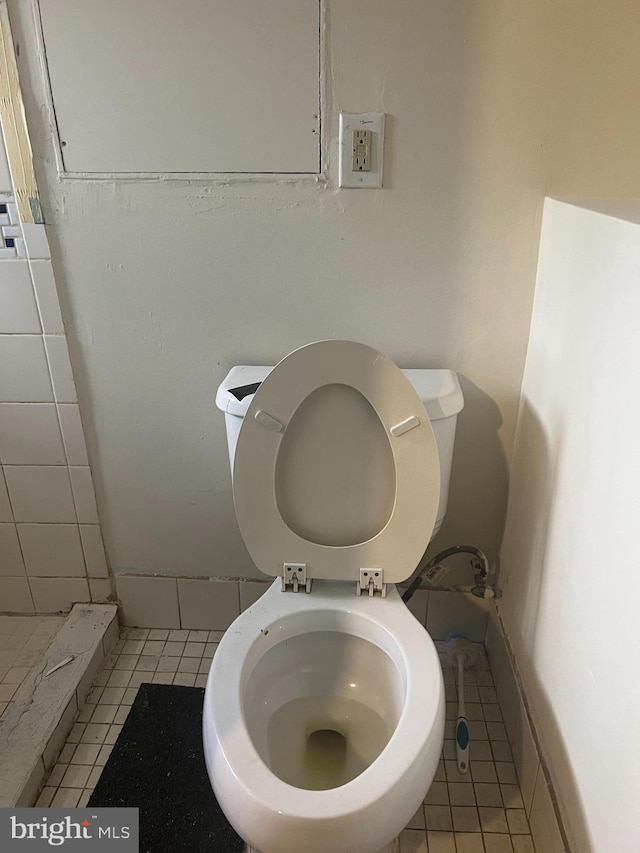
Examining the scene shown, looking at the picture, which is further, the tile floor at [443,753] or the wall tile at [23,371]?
the wall tile at [23,371]

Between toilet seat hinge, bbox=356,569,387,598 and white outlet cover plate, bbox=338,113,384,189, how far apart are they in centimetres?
74

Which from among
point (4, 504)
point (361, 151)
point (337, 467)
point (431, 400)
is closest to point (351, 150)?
point (361, 151)

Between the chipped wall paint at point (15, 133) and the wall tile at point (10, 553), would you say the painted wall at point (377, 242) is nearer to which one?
the chipped wall paint at point (15, 133)

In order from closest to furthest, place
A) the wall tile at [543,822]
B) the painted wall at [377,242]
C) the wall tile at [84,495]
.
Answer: the wall tile at [543,822]
the painted wall at [377,242]
the wall tile at [84,495]

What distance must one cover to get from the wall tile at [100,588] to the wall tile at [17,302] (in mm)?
658

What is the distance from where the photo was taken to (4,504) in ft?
5.13

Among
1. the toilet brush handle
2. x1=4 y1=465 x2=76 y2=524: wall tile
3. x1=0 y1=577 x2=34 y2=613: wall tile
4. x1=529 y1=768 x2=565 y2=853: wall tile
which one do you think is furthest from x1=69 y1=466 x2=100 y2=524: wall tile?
x1=529 y1=768 x2=565 y2=853: wall tile

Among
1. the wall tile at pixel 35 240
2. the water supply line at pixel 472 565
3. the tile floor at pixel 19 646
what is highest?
the wall tile at pixel 35 240

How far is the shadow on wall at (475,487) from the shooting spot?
1.40 metres

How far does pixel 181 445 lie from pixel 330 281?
52 centimetres

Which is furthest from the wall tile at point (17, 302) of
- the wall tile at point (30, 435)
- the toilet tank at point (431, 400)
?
the toilet tank at point (431, 400)

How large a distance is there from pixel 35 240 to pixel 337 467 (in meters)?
0.78

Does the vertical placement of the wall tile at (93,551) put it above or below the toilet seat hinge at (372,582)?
below

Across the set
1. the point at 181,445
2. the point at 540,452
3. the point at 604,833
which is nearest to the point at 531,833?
the point at 604,833
